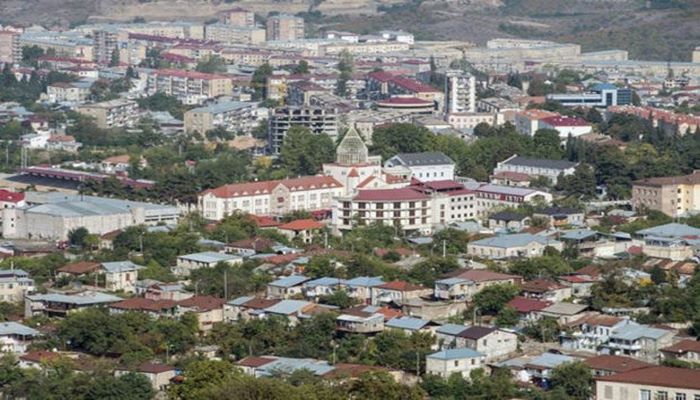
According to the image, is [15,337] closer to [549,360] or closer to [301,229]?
[549,360]

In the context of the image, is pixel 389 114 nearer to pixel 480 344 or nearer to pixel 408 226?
pixel 408 226

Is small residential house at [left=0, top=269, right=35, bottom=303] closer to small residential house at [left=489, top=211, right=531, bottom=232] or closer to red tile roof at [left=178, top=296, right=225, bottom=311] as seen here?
red tile roof at [left=178, top=296, right=225, bottom=311]

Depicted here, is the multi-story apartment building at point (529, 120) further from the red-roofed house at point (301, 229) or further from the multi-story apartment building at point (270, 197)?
the red-roofed house at point (301, 229)

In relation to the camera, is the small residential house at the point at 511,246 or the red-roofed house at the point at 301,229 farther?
the red-roofed house at the point at 301,229

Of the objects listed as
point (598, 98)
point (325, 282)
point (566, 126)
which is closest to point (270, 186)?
point (325, 282)

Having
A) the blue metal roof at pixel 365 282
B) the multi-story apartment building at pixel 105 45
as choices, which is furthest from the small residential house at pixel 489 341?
the multi-story apartment building at pixel 105 45

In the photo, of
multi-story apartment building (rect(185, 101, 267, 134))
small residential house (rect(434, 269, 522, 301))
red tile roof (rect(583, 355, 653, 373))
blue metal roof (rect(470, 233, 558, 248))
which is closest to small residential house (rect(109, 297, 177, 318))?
small residential house (rect(434, 269, 522, 301))
